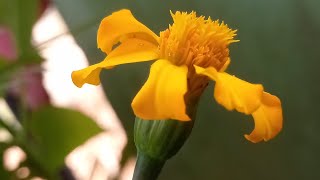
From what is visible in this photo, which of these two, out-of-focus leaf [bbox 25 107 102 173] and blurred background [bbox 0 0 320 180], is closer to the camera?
out-of-focus leaf [bbox 25 107 102 173]

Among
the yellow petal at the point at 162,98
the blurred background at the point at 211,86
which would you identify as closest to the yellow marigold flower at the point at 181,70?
the yellow petal at the point at 162,98

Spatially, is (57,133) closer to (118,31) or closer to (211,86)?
(118,31)

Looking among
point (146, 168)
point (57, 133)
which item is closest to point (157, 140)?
point (146, 168)

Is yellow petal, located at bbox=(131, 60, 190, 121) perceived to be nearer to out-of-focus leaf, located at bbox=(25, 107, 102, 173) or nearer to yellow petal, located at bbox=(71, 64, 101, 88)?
yellow petal, located at bbox=(71, 64, 101, 88)

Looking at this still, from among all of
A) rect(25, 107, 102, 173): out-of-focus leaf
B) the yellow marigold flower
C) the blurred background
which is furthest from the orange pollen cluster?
the blurred background

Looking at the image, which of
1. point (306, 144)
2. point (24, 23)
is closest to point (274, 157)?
point (306, 144)

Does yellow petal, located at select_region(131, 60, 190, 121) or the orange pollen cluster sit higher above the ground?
Result: yellow petal, located at select_region(131, 60, 190, 121)
